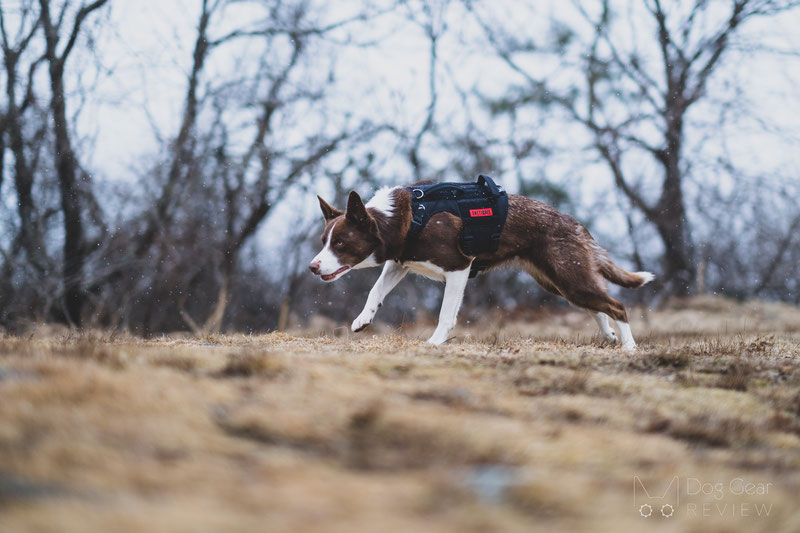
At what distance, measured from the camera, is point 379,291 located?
660 cm

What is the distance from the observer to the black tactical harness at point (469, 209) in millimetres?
6352

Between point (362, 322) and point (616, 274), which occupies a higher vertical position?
point (616, 274)

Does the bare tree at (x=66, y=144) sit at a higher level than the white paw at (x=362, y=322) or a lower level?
higher

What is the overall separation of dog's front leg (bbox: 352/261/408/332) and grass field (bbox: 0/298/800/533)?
7.20 feet

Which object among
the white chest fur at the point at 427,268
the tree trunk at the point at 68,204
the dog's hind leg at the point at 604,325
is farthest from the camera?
the tree trunk at the point at 68,204

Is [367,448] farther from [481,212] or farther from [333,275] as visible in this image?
[481,212]

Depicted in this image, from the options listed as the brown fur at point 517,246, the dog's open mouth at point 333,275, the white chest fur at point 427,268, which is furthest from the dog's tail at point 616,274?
the dog's open mouth at point 333,275

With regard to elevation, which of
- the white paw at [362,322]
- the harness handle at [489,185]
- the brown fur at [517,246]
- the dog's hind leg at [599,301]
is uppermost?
the harness handle at [489,185]

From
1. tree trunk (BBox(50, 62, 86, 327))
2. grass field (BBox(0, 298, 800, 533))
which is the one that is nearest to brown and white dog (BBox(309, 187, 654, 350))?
grass field (BBox(0, 298, 800, 533))

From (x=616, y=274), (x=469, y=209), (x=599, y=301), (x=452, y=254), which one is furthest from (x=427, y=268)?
(x=616, y=274)

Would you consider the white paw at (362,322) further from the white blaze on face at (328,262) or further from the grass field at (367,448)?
the grass field at (367,448)

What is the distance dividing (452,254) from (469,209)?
484 millimetres

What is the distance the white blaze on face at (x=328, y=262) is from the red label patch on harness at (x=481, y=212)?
136 centimetres

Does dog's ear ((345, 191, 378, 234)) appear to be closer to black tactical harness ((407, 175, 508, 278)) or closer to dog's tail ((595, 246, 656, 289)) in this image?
black tactical harness ((407, 175, 508, 278))
